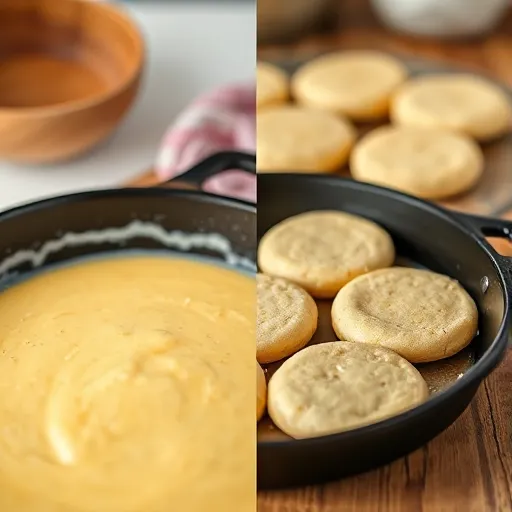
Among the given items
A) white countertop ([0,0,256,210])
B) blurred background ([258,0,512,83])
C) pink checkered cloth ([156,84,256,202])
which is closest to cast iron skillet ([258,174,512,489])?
pink checkered cloth ([156,84,256,202])

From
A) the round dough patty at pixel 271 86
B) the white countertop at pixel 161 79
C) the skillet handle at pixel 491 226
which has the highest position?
the skillet handle at pixel 491 226

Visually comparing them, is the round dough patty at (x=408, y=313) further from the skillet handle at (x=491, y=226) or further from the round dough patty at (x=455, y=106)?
the round dough patty at (x=455, y=106)

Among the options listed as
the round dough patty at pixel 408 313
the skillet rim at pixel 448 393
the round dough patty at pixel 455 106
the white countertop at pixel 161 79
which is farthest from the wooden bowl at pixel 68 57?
the skillet rim at pixel 448 393

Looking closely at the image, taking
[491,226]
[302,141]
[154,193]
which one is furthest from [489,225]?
[302,141]

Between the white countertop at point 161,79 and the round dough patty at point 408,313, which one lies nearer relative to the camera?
the round dough patty at point 408,313

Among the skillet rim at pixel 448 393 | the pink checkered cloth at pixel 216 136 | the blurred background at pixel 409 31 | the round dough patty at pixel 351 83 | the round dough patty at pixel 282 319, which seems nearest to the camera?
the skillet rim at pixel 448 393

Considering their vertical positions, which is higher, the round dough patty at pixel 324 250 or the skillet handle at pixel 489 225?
the skillet handle at pixel 489 225

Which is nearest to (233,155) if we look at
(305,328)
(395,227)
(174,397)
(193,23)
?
(395,227)

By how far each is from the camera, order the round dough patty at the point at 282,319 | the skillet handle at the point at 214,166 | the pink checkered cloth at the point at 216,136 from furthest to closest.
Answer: the pink checkered cloth at the point at 216,136, the skillet handle at the point at 214,166, the round dough patty at the point at 282,319

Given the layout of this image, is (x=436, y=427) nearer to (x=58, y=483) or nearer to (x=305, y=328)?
(x=305, y=328)
